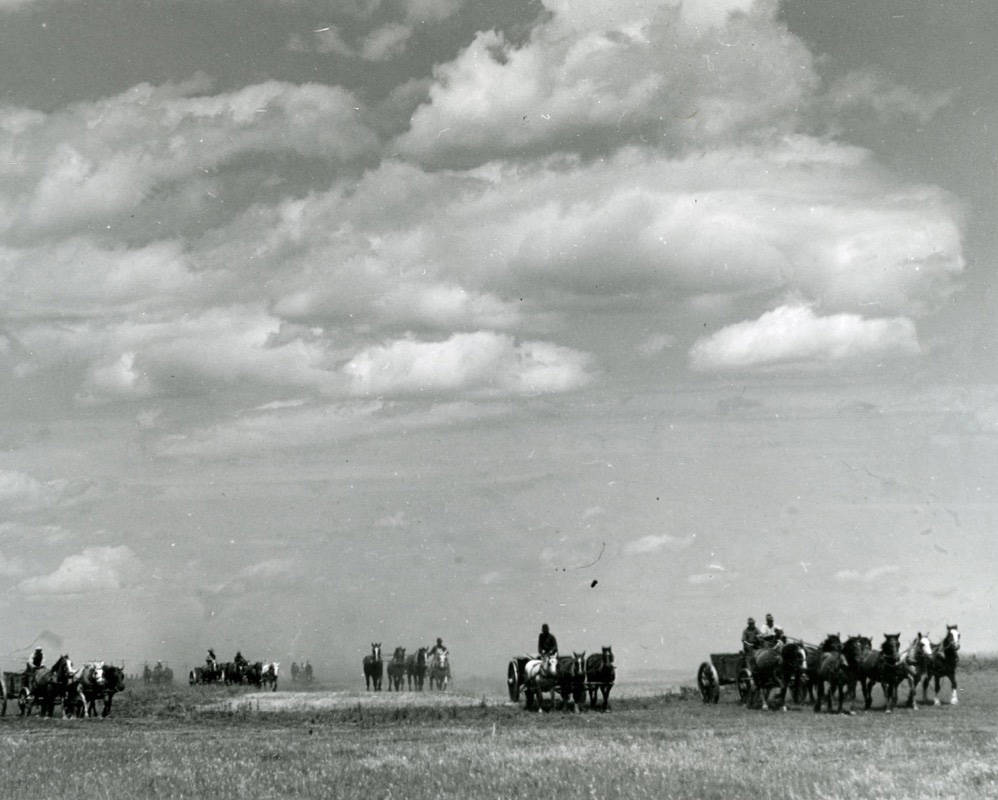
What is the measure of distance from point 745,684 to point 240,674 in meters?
37.9

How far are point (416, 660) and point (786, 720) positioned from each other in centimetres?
3391

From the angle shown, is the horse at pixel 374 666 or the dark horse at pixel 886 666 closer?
the dark horse at pixel 886 666

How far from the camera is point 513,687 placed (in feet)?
126

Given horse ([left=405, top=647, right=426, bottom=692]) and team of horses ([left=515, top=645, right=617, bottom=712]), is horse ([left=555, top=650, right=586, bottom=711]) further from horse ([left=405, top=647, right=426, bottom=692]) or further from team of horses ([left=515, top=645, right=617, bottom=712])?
horse ([left=405, top=647, right=426, bottom=692])

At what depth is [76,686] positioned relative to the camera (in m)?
38.8

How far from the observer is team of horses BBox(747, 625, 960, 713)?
32188mm

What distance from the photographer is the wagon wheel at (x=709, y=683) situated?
121ft

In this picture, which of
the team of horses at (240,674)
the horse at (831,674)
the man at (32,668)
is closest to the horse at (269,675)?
the team of horses at (240,674)

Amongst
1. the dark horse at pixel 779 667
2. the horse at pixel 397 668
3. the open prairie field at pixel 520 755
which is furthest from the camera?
the horse at pixel 397 668

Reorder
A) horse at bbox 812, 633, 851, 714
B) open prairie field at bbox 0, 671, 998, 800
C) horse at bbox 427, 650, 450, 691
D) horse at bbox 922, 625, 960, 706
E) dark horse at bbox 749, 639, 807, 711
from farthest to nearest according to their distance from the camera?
horse at bbox 427, 650, 450, 691
horse at bbox 922, 625, 960, 706
dark horse at bbox 749, 639, 807, 711
horse at bbox 812, 633, 851, 714
open prairie field at bbox 0, 671, 998, 800

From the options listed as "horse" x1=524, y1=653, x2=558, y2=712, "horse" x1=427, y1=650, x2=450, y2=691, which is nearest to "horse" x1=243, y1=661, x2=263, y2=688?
"horse" x1=427, y1=650, x2=450, y2=691

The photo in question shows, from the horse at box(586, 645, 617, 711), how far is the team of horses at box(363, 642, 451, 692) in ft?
73.3

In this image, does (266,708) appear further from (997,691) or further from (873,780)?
(873,780)

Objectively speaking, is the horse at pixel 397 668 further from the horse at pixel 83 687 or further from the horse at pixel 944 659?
the horse at pixel 944 659
